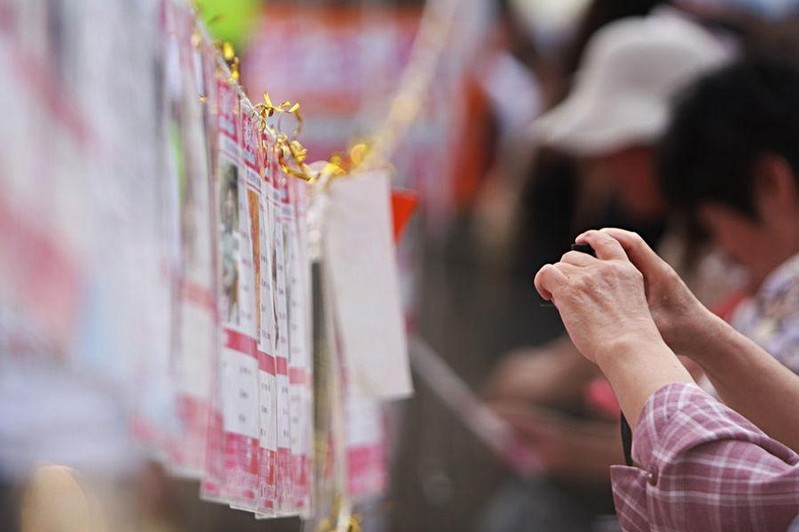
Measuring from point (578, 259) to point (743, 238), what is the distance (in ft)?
3.86

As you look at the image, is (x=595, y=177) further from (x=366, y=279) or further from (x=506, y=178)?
(x=366, y=279)

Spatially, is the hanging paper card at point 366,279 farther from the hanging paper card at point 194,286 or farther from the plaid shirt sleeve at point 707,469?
the plaid shirt sleeve at point 707,469

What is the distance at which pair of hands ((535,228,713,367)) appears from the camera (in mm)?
1296

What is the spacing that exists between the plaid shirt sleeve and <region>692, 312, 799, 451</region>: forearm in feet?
0.77

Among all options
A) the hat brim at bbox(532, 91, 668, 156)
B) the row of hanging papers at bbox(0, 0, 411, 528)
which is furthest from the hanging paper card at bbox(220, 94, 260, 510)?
the hat brim at bbox(532, 91, 668, 156)

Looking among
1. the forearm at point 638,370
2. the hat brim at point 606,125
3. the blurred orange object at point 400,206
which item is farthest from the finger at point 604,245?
the hat brim at point 606,125

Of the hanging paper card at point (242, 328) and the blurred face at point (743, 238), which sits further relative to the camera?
the blurred face at point (743, 238)

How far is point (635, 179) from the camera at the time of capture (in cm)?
355

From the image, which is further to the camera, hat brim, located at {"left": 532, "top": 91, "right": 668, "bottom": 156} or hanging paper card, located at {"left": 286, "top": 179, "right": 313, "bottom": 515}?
hat brim, located at {"left": 532, "top": 91, "right": 668, "bottom": 156}

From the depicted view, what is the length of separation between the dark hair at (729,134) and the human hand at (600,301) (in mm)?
1110

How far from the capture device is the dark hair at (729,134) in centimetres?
239

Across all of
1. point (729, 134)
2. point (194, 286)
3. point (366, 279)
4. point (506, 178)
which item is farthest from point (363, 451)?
point (506, 178)

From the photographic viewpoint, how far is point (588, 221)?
12.7 ft

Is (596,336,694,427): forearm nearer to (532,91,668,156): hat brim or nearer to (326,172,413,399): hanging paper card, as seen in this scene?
(326,172,413,399): hanging paper card
